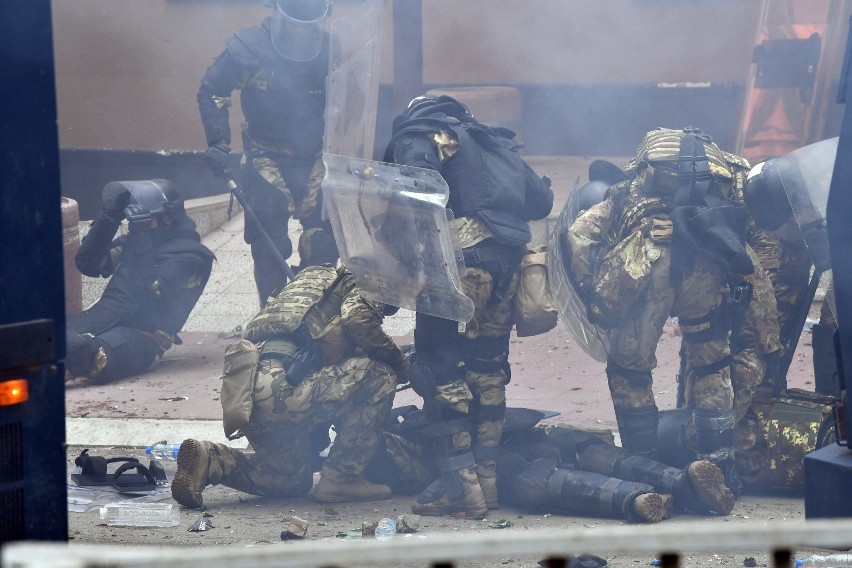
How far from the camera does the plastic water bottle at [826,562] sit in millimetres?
3584

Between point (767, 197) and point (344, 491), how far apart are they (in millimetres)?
2116

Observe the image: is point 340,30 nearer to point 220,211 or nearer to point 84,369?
point 84,369

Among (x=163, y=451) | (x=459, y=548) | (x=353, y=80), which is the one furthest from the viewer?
(x=353, y=80)

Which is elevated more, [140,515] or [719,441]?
[719,441]

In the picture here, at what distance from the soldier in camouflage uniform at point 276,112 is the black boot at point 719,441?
3.07m

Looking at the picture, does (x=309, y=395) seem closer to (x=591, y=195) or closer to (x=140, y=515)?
(x=140, y=515)

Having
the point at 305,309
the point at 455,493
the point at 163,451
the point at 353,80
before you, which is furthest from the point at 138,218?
the point at 455,493

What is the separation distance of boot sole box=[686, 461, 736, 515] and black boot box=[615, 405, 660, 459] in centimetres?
39

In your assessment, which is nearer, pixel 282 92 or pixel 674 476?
pixel 674 476

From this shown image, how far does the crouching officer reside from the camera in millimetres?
6625

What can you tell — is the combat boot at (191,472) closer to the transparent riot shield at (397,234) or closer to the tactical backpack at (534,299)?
the transparent riot shield at (397,234)

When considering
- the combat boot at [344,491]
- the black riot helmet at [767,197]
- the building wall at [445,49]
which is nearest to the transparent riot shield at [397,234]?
the combat boot at [344,491]

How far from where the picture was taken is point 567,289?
499cm

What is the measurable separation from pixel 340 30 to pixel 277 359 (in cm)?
242
